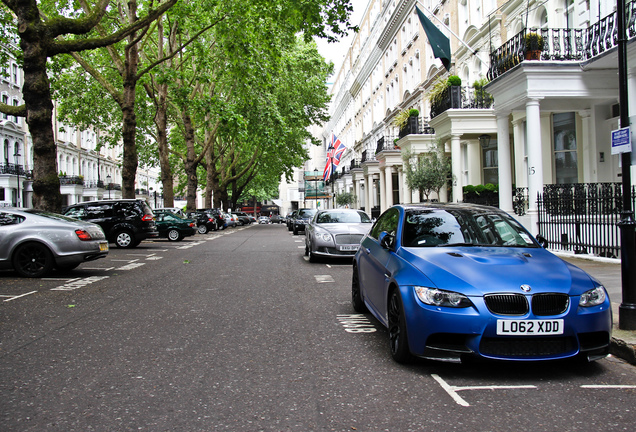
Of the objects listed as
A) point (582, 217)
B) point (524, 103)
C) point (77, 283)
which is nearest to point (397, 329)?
point (77, 283)

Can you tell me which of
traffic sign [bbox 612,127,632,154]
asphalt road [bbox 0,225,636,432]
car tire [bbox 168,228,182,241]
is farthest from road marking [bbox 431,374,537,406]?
car tire [bbox 168,228,182,241]

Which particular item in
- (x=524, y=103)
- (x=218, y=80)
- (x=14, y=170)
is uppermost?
(x=218, y=80)

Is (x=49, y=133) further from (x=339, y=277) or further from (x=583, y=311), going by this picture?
(x=583, y=311)

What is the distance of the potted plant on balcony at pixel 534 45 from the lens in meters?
15.2

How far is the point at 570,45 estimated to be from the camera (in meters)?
15.4

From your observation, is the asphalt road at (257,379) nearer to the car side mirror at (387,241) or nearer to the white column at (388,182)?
the car side mirror at (387,241)

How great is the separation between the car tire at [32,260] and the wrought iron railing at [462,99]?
16.3m

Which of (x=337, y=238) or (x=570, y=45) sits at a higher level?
(x=570, y=45)

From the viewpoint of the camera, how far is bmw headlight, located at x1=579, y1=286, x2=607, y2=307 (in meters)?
4.71

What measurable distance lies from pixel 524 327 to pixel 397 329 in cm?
116

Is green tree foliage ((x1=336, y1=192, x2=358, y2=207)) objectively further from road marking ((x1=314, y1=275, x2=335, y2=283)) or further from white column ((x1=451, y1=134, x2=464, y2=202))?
road marking ((x1=314, y1=275, x2=335, y2=283))

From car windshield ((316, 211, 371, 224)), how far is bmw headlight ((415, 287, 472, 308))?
424 inches

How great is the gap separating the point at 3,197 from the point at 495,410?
52253 mm

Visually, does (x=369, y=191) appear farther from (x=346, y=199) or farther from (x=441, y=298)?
(x=441, y=298)
